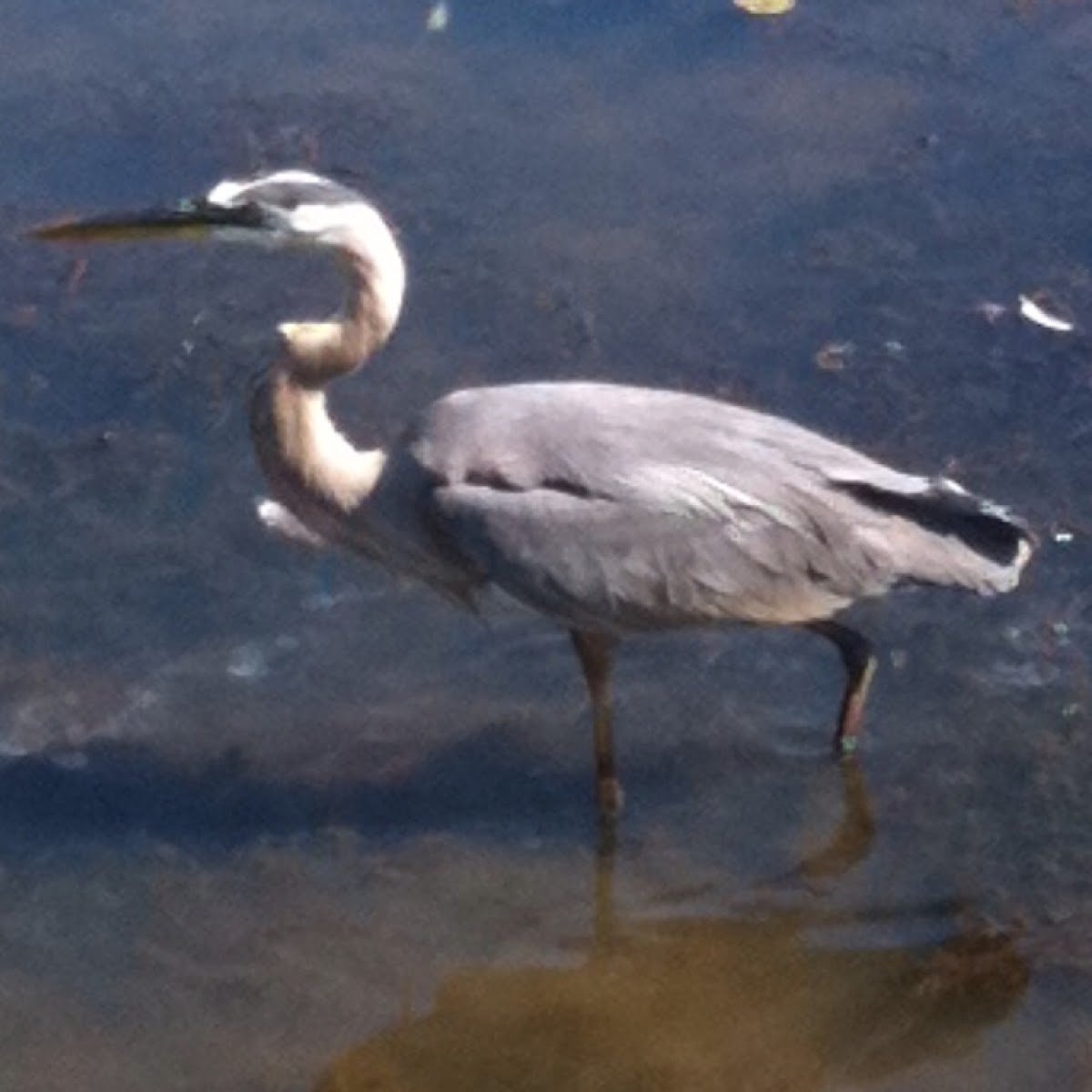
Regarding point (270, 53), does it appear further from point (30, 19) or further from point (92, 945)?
point (92, 945)

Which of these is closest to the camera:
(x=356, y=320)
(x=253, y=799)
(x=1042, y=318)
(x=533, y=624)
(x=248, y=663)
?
(x=356, y=320)

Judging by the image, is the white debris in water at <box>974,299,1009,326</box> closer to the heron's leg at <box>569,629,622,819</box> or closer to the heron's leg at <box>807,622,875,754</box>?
the heron's leg at <box>807,622,875,754</box>

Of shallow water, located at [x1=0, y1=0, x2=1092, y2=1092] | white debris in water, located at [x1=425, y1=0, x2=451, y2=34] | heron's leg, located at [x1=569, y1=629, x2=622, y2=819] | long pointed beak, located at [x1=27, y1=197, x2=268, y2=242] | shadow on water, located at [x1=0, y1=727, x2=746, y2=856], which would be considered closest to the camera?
shallow water, located at [x1=0, y1=0, x2=1092, y2=1092]

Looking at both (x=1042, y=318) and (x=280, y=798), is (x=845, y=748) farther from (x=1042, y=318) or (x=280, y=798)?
(x=1042, y=318)

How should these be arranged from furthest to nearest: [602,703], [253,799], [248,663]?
1. [248,663]
2. [253,799]
3. [602,703]

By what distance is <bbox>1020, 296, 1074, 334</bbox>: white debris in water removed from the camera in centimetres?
772

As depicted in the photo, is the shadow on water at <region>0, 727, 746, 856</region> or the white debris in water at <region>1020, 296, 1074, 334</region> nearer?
the shadow on water at <region>0, 727, 746, 856</region>

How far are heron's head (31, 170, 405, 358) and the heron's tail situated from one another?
3.89 ft

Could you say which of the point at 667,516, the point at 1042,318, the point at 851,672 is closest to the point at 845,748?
the point at 851,672

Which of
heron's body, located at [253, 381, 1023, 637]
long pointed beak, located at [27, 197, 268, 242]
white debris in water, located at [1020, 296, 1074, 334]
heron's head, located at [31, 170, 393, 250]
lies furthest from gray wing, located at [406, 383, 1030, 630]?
white debris in water, located at [1020, 296, 1074, 334]

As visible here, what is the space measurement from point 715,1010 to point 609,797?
26.0 inches

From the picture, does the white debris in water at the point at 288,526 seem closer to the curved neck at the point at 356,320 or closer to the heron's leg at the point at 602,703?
the curved neck at the point at 356,320

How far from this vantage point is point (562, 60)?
8.83 m

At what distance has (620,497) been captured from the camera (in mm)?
6086
